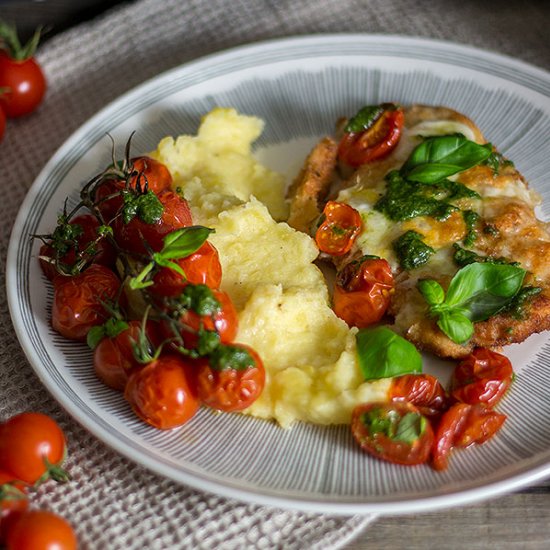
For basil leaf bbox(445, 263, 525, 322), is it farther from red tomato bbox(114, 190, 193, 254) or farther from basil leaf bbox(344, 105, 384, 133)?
red tomato bbox(114, 190, 193, 254)

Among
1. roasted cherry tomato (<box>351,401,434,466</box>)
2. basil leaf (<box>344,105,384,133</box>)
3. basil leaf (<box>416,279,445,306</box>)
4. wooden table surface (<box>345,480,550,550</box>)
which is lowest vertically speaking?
wooden table surface (<box>345,480,550,550</box>)

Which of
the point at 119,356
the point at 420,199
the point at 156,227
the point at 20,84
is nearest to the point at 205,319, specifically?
the point at 119,356

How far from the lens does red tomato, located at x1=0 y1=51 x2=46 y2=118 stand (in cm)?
617

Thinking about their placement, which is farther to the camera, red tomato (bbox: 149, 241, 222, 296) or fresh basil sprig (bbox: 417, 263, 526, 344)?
fresh basil sprig (bbox: 417, 263, 526, 344)

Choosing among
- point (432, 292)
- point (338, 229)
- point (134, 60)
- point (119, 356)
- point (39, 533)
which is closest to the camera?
point (39, 533)

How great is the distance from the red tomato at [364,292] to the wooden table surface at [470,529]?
1.07 m

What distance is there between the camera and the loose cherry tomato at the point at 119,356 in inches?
162

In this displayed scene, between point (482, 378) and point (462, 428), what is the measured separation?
321 millimetres

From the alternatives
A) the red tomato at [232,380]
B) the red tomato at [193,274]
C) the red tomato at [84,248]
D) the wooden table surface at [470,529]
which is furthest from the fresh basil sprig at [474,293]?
the red tomato at [84,248]

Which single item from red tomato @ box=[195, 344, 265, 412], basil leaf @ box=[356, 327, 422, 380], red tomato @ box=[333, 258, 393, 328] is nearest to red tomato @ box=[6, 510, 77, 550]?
red tomato @ box=[195, 344, 265, 412]

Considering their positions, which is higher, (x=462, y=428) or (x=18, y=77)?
(x=18, y=77)

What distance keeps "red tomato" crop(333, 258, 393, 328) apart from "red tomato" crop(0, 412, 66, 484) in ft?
5.43

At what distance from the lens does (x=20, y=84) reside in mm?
6199

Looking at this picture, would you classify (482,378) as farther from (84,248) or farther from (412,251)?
(84,248)
